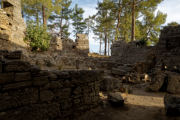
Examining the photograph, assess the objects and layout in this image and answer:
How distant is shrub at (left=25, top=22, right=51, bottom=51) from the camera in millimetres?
9602

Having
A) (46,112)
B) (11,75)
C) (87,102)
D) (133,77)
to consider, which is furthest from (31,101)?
(133,77)

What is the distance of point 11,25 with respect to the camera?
8.27 m

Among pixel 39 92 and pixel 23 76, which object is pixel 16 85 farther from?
pixel 39 92

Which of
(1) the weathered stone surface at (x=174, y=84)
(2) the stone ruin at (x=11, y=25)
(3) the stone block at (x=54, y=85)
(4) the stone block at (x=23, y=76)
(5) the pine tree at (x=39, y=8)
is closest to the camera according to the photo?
(4) the stone block at (x=23, y=76)

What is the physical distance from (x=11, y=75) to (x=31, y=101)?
71 cm

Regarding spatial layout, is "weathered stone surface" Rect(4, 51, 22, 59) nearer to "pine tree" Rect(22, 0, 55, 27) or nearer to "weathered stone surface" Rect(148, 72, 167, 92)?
"weathered stone surface" Rect(148, 72, 167, 92)

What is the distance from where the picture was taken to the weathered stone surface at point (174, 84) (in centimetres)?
518

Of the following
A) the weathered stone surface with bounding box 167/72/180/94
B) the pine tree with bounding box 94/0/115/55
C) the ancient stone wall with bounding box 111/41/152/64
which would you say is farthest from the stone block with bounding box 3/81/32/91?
the pine tree with bounding box 94/0/115/55

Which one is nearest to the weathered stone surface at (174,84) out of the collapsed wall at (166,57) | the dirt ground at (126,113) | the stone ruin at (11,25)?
the collapsed wall at (166,57)

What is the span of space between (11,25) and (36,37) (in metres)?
2.04

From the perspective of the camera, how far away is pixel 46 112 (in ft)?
7.96

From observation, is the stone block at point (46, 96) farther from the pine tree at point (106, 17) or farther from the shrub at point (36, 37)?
the pine tree at point (106, 17)

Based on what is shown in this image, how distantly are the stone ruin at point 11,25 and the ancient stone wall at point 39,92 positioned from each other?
6.62 metres

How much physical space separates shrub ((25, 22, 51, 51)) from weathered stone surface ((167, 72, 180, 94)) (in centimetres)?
1040
